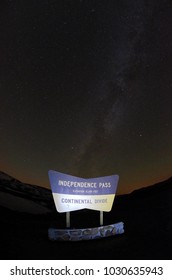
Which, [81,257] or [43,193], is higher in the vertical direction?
[43,193]

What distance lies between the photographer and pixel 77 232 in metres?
14.5

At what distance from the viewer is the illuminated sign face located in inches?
576

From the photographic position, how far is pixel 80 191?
14.8 m

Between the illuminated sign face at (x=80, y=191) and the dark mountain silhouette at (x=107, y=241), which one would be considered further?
the illuminated sign face at (x=80, y=191)

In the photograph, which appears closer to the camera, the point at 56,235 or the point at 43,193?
the point at 56,235

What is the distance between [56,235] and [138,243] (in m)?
3.61

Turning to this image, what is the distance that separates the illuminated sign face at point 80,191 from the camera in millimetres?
14625

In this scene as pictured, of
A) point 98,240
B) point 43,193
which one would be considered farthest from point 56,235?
point 43,193

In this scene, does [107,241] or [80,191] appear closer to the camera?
[107,241]

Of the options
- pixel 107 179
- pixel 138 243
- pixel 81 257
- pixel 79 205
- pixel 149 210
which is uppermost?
pixel 149 210

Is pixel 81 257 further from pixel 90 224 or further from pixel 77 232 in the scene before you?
pixel 90 224

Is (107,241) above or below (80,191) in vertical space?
below

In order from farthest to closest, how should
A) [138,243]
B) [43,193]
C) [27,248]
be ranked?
[43,193], [138,243], [27,248]

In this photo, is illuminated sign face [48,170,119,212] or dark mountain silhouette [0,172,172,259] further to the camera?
illuminated sign face [48,170,119,212]
